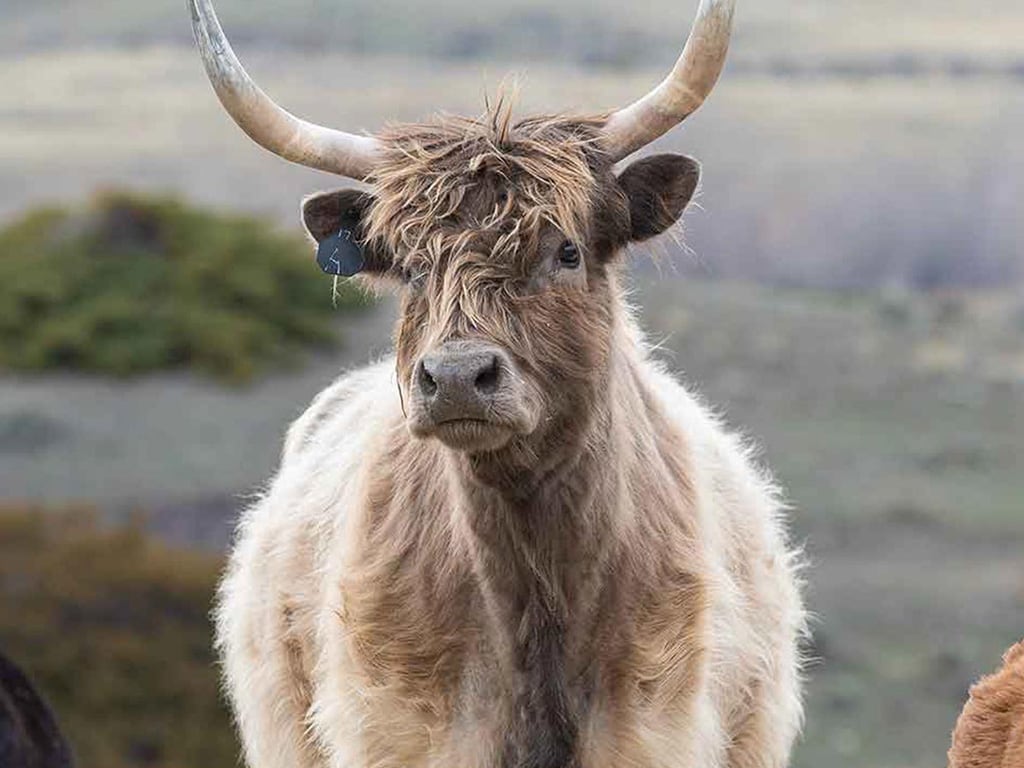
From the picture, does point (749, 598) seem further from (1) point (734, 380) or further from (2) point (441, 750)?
(1) point (734, 380)

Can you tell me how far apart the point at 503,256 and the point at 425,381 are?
610 millimetres

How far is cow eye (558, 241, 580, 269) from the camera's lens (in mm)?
8336

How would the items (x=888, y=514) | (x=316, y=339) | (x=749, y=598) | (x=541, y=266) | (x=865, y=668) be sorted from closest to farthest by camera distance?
(x=541, y=266)
(x=749, y=598)
(x=865, y=668)
(x=888, y=514)
(x=316, y=339)

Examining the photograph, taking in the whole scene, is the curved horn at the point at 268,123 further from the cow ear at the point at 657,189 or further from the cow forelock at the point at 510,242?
the cow ear at the point at 657,189

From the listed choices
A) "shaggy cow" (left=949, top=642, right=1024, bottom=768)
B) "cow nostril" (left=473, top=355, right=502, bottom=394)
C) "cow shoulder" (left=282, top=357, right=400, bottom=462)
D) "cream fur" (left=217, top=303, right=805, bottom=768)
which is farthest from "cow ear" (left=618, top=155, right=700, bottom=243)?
"shaggy cow" (left=949, top=642, right=1024, bottom=768)

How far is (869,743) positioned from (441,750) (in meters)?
18.7

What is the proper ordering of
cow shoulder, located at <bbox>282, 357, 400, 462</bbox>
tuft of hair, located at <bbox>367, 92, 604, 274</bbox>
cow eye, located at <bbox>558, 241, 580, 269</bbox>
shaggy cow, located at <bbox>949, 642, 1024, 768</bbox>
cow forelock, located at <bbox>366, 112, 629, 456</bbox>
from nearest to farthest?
cow forelock, located at <bbox>366, 112, 629, 456</bbox> < tuft of hair, located at <bbox>367, 92, 604, 274</bbox> < cow eye, located at <bbox>558, 241, 580, 269</bbox> < shaggy cow, located at <bbox>949, 642, 1024, 768</bbox> < cow shoulder, located at <bbox>282, 357, 400, 462</bbox>

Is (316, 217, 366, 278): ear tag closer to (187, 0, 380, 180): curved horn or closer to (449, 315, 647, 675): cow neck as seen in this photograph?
(187, 0, 380, 180): curved horn

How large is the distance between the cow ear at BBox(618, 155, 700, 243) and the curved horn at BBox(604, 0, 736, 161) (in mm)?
94

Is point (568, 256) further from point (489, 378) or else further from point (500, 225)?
point (489, 378)

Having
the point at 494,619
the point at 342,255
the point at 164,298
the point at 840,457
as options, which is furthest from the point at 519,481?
the point at 164,298

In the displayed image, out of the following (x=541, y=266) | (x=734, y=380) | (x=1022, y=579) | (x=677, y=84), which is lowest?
(x=1022, y=579)

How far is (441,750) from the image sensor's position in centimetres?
873

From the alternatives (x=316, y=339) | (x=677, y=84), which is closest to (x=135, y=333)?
(x=316, y=339)
